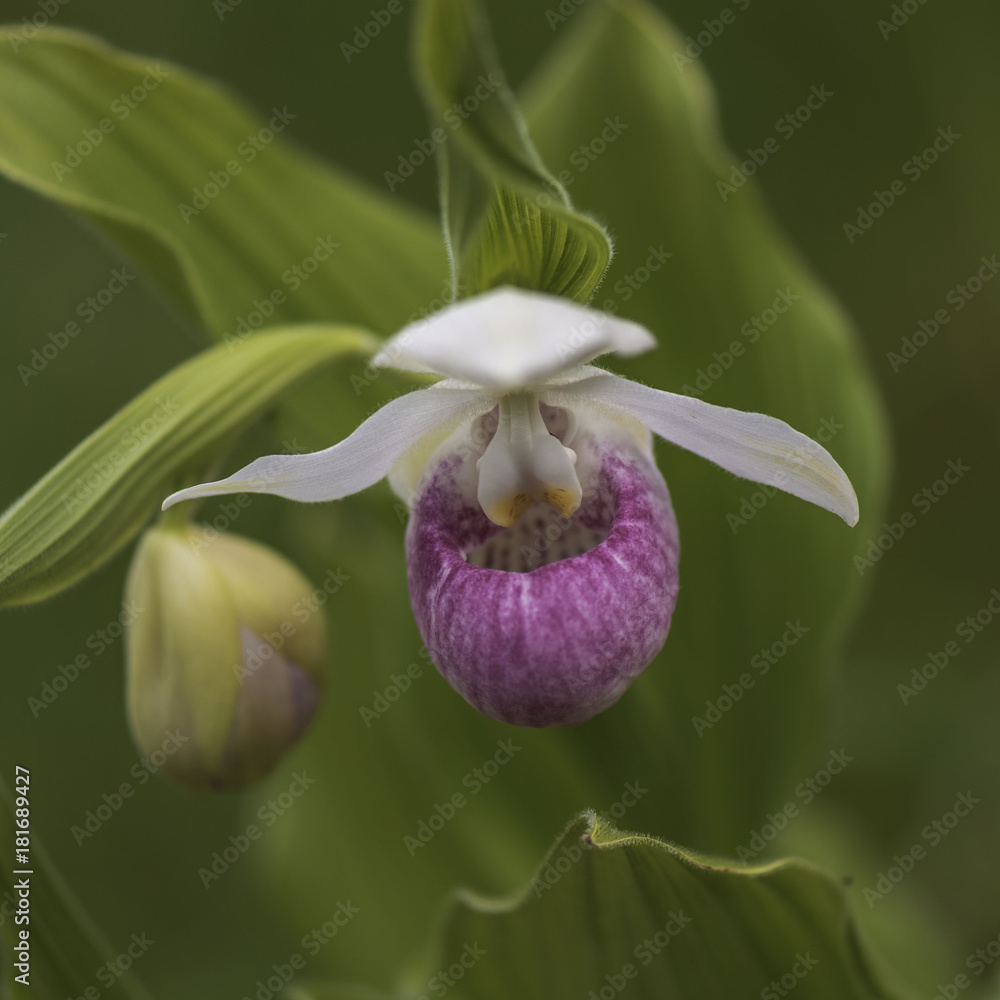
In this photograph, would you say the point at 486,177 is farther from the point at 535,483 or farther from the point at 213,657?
the point at 213,657

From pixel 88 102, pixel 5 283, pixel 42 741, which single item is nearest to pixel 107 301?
pixel 5 283

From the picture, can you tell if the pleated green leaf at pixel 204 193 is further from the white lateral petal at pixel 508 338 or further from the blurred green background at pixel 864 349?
the blurred green background at pixel 864 349

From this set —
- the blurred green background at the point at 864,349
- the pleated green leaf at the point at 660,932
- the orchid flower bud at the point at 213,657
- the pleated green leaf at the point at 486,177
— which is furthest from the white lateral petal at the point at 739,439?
the blurred green background at the point at 864,349

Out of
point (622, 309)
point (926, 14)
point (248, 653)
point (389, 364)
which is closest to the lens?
point (389, 364)

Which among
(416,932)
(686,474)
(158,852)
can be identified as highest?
(686,474)

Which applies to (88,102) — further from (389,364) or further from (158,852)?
(158,852)
